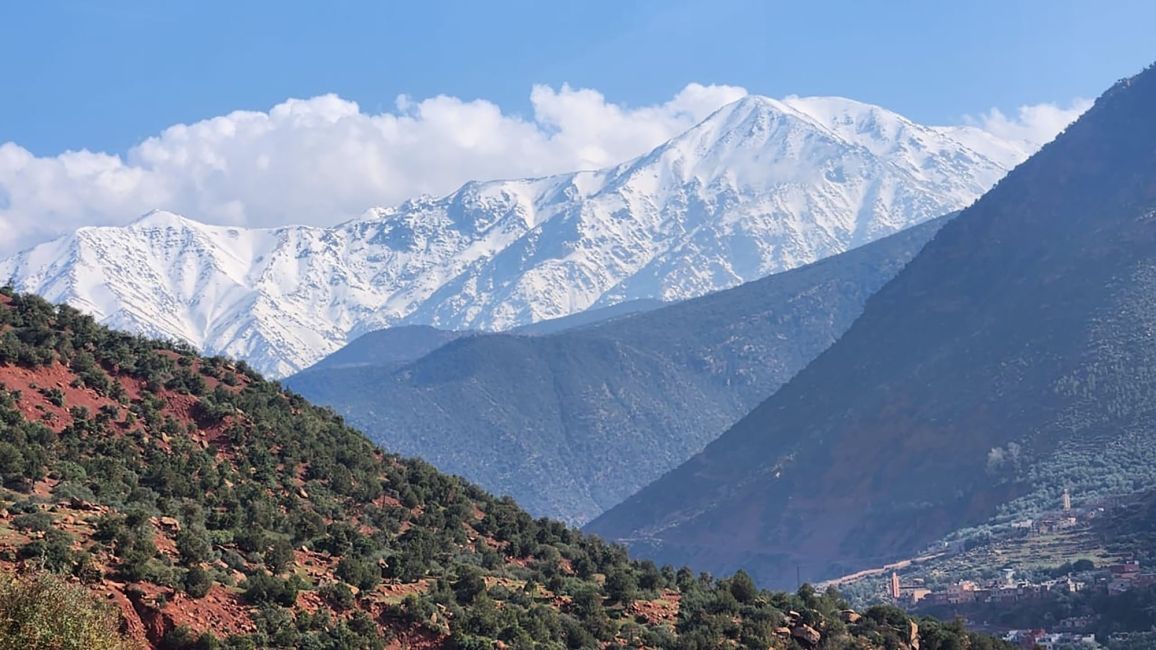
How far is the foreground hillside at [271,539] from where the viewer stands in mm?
38938

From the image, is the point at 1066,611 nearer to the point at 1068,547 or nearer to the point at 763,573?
the point at 1068,547

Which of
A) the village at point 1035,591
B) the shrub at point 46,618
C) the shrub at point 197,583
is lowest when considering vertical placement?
the shrub at point 46,618

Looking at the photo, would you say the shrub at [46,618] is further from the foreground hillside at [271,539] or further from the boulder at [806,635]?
the boulder at [806,635]

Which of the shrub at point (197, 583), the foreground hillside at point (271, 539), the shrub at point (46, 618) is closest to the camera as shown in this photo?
the shrub at point (46, 618)

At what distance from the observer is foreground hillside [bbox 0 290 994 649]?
38.9 m

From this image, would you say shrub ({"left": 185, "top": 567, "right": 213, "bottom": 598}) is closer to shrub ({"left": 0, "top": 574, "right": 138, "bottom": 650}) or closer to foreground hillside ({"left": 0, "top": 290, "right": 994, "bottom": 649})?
foreground hillside ({"left": 0, "top": 290, "right": 994, "bottom": 649})

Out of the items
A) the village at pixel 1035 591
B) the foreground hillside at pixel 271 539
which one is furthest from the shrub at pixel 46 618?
the village at pixel 1035 591

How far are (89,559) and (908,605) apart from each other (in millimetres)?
96772

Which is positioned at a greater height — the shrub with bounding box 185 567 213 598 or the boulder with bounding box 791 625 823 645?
the boulder with bounding box 791 625 823 645

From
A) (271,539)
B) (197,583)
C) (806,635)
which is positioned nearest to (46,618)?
(197,583)

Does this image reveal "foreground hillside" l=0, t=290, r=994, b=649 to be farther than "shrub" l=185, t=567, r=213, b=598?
Yes

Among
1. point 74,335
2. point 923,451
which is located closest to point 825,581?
point 923,451

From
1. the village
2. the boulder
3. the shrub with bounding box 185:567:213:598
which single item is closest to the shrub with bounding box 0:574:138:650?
the shrub with bounding box 185:567:213:598

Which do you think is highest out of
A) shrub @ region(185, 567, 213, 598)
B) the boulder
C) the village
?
the village
